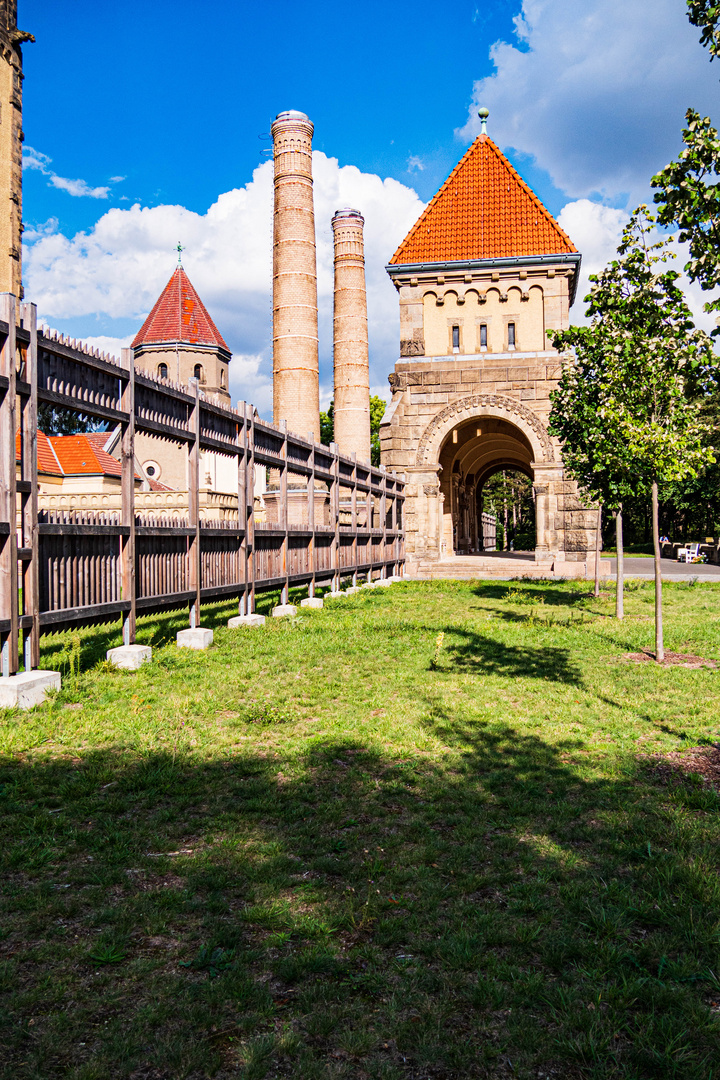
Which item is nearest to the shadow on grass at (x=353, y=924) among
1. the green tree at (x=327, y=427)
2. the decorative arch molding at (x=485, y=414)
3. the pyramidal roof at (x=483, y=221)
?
the decorative arch molding at (x=485, y=414)

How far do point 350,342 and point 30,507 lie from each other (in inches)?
1454

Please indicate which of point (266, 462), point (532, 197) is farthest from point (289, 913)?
point (532, 197)

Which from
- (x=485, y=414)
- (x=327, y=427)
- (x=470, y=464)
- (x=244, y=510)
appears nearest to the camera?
(x=244, y=510)

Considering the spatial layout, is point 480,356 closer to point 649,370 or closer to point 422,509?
point 422,509

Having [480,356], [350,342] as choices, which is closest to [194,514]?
[480,356]

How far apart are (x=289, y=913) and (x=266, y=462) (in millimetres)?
9807

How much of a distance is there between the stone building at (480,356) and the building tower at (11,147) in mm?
13087

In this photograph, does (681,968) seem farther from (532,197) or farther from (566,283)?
(532,197)

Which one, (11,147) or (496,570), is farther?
(11,147)

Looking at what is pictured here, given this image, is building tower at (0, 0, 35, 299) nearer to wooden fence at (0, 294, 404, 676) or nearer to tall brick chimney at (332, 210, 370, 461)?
wooden fence at (0, 294, 404, 676)

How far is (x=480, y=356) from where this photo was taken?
26203 millimetres

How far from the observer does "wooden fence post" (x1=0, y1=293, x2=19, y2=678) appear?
609 cm

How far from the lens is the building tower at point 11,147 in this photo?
25000 mm

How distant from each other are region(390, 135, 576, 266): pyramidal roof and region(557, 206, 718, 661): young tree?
18.2 metres
